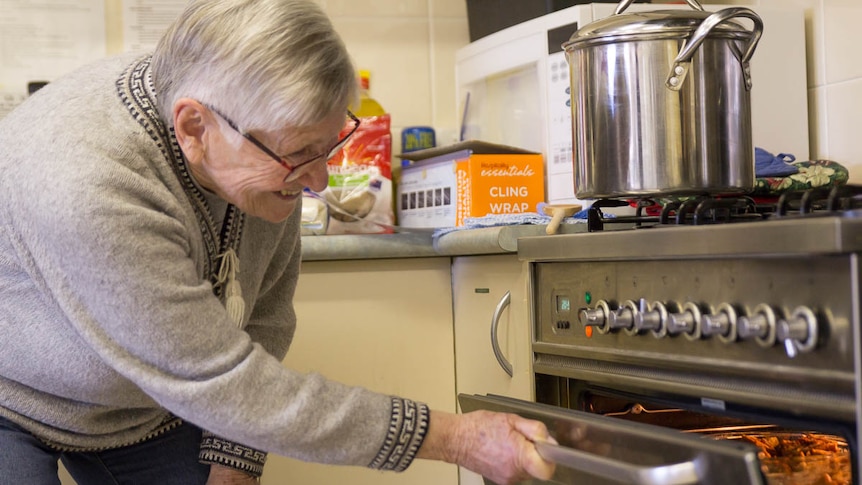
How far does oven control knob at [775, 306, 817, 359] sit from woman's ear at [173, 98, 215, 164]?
609 mm

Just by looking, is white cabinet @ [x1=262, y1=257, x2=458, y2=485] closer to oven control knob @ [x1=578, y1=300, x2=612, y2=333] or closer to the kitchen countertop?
the kitchen countertop

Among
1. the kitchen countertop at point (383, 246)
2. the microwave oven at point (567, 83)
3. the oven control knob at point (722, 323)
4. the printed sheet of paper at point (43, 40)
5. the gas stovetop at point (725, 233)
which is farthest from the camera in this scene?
the printed sheet of paper at point (43, 40)

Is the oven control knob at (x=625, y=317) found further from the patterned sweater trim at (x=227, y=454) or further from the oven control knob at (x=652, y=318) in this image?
the patterned sweater trim at (x=227, y=454)

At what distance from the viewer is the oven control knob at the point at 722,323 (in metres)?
0.83

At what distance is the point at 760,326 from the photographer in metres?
0.80

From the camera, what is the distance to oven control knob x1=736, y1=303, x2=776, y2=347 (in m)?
0.79

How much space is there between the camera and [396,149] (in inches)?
85.4

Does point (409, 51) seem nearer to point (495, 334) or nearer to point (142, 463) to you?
point (495, 334)

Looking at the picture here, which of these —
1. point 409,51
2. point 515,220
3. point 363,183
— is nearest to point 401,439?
point 515,220

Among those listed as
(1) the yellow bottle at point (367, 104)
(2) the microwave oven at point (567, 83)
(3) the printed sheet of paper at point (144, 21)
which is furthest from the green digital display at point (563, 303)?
(3) the printed sheet of paper at point (144, 21)

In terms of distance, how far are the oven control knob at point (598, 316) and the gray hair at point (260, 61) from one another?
0.35 metres

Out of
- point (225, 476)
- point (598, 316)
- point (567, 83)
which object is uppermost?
point (567, 83)

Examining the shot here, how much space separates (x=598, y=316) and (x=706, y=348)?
172 mm

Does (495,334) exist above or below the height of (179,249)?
below
